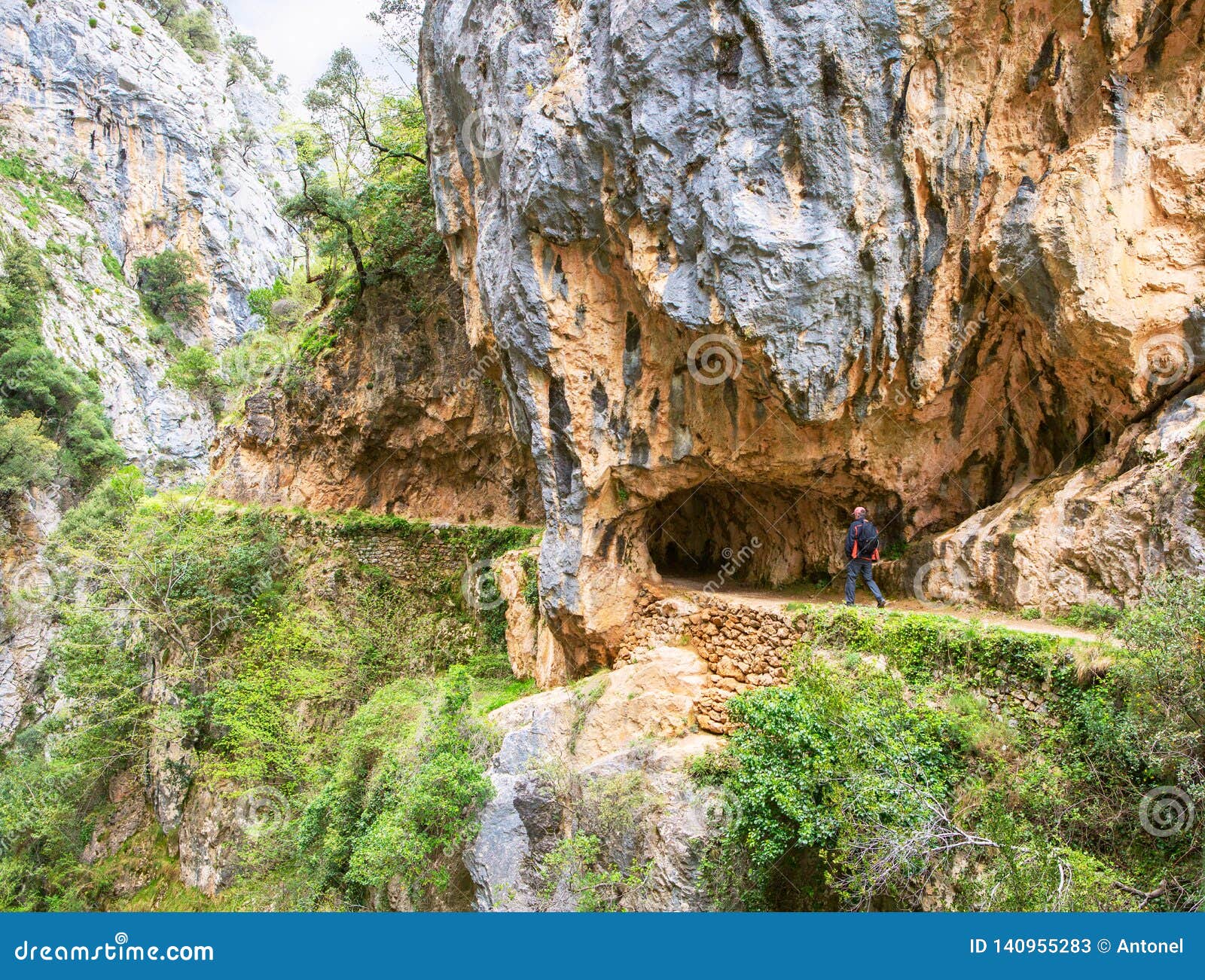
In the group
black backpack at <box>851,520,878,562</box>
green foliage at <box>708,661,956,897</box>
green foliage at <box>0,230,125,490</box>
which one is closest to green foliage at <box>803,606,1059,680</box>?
green foliage at <box>708,661,956,897</box>

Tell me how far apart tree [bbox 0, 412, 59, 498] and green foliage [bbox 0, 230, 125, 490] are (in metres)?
0.78

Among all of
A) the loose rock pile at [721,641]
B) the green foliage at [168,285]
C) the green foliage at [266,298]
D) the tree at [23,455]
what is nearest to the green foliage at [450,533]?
the loose rock pile at [721,641]

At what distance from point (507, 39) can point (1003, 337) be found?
780cm

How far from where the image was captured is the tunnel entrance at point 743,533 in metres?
11.2

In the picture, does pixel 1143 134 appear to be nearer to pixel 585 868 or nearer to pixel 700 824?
pixel 700 824

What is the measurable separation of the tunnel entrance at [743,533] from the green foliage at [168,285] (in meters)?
35.9

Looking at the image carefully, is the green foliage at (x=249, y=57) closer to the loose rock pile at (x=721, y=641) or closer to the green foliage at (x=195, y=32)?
the green foliage at (x=195, y=32)

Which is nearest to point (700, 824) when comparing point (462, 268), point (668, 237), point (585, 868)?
point (585, 868)

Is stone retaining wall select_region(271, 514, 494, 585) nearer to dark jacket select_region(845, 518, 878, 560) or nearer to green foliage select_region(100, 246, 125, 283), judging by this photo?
dark jacket select_region(845, 518, 878, 560)

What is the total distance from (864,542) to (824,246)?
3.76 metres

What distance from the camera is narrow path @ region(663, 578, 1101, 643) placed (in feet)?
22.2

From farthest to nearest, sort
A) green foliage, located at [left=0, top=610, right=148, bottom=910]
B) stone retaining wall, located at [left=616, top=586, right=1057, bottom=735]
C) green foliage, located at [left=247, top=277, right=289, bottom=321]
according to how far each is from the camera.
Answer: green foliage, located at [left=247, top=277, right=289, bottom=321]
green foliage, located at [left=0, top=610, right=148, bottom=910]
stone retaining wall, located at [left=616, top=586, right=1057, bottom=735]

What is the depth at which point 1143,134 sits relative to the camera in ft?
23.3

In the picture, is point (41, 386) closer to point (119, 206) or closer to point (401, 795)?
point (119, 206)
